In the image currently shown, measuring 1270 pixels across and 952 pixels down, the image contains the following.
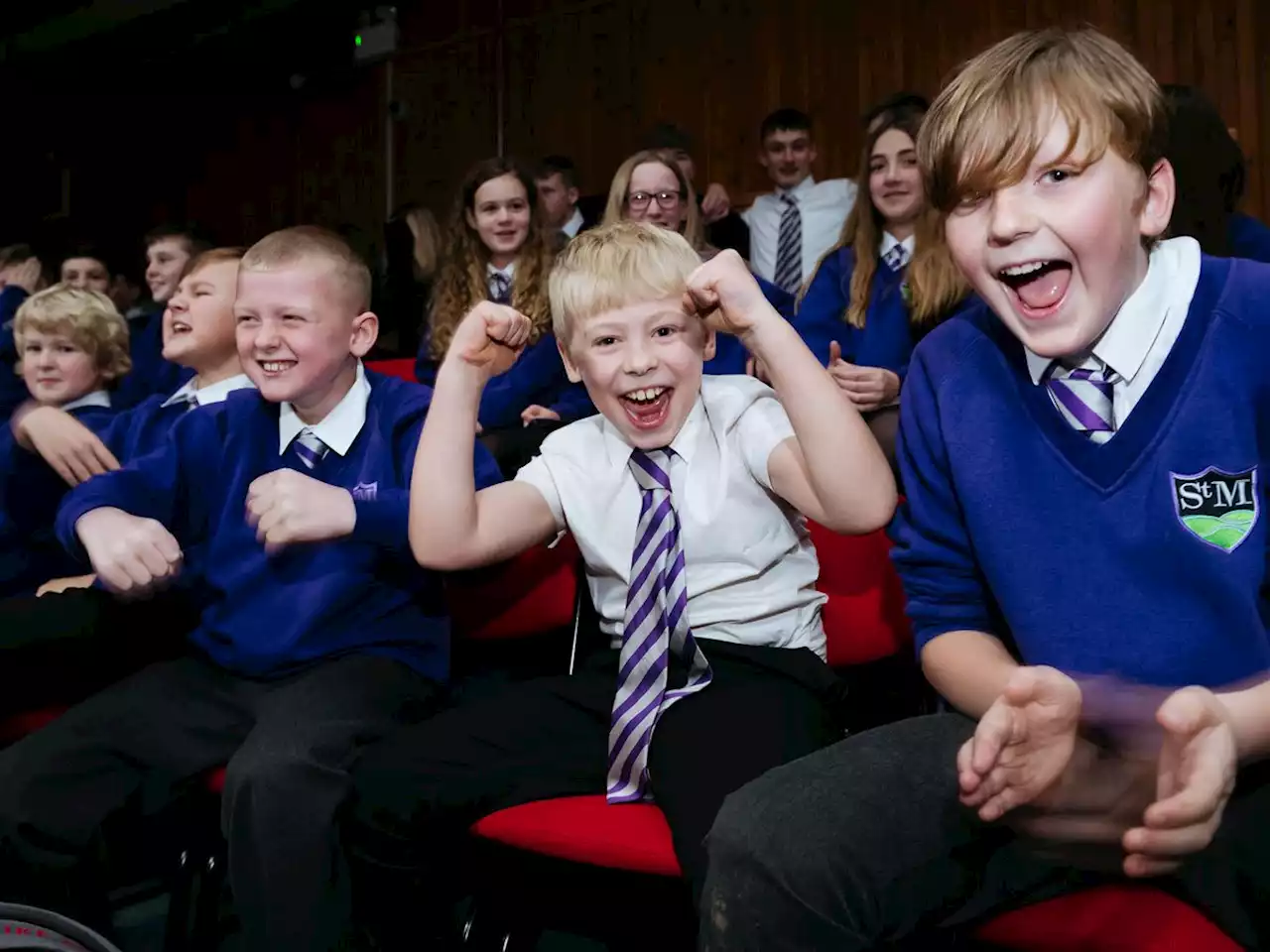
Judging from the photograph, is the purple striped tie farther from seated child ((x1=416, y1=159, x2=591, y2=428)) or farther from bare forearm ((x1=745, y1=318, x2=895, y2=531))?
seated child ((x1=416, y1=159, x2=591, y2=428))

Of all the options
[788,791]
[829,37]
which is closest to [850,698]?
[788,791]

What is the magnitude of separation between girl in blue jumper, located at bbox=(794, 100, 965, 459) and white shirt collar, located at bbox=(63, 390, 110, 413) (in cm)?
167

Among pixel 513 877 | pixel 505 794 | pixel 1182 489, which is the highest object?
pixel 1182 489

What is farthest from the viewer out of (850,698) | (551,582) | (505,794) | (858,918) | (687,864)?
(551,582)

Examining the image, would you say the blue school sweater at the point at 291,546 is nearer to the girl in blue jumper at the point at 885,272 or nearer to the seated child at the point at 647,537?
the seated child at the point at 647,537

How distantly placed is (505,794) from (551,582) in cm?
47

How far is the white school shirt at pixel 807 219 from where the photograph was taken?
4902 mm

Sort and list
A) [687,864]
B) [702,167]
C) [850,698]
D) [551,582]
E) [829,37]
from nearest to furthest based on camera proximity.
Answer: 1. [687,864]
2. [850,698]
3. [551,582]
4. [829,37]
5. [702,167]

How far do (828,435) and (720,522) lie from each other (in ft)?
0.73

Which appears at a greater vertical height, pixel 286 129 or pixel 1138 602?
pixel 286 129

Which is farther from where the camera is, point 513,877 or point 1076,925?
point 513,877

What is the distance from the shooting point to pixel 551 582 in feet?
5.98

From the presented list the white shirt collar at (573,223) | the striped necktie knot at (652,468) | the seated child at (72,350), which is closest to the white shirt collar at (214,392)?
the seated child at (72,350)

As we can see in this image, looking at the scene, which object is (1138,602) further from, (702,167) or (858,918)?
(702,167)
